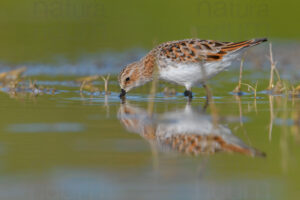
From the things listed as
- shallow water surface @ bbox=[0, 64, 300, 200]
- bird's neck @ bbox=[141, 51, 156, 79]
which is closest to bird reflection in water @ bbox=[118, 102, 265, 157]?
shallow water surface @ bbox=[0, 64, 300, 200]

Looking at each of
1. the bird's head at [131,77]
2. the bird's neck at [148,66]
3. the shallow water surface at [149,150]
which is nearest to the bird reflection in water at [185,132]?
the shallow water surface at [149,150]

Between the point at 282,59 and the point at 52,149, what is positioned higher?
the point at 282,59

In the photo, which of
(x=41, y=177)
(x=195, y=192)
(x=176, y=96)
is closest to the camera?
(x=195, y=192)

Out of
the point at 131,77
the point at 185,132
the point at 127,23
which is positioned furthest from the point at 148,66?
the point at 127,23

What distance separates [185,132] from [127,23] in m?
14.1

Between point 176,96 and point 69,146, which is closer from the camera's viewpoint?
point 69,146

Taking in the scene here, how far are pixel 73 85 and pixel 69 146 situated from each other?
576 centimetres

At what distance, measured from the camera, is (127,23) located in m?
20.3

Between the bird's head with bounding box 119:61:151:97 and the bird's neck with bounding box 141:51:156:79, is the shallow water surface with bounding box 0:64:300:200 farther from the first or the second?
the bird's neck with bounding box 141:51:156:79

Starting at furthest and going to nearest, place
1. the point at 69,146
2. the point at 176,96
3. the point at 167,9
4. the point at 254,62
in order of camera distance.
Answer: the point at 167,9, the point at 254,62, the point at 176,96, the point at 69,146

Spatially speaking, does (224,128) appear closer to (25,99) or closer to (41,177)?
(41,177)

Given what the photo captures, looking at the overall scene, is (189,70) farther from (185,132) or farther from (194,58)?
(185,132)

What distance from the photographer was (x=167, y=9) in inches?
815

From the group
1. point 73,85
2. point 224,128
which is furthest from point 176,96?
point 224,128
